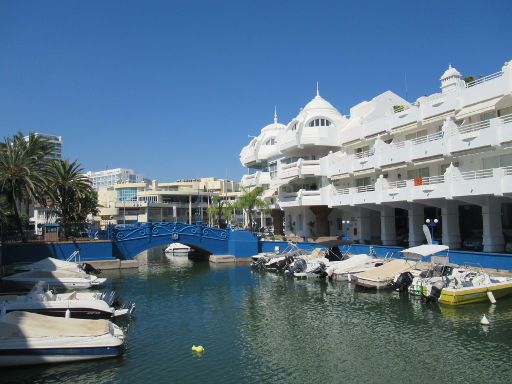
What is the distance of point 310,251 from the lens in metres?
55.6

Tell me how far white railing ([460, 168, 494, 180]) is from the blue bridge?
103 feet

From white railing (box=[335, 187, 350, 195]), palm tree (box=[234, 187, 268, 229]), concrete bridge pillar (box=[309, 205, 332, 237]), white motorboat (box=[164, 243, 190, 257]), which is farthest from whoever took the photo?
white motorboat (box=[164, 243, 190, 257])

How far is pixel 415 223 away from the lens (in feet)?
157

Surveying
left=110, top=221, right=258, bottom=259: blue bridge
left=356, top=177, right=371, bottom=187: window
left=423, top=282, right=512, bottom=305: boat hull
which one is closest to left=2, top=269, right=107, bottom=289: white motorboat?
left=110, top=221, right=258, bottom=259: blue bridge

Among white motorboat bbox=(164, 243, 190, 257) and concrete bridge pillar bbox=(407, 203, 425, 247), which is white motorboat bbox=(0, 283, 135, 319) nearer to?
concrete bridge pillar bbox=(407, 203, 425, 247)

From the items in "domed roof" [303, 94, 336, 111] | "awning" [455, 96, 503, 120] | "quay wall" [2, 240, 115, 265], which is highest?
"domed roof" [303, 94, 336, 111]

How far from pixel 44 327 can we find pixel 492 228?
33.5 metres

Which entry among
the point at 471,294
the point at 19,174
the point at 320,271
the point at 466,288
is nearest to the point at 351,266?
the point at 320,271

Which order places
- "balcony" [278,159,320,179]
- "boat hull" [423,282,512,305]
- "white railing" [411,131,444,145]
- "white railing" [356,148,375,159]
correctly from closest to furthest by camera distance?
"boat hull" [423,282,512,305], "white railing" [411,131,444,145], "white railing" [356,148,375,159], "balcony" [278,159,320,179]

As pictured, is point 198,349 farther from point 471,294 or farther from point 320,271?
point 320,271

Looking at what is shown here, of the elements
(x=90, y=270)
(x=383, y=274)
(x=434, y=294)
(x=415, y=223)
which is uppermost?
(x=415, y=223)

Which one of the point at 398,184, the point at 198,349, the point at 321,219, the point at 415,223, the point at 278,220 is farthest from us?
the point at 278,220

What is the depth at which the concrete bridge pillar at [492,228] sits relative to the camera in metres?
37.6

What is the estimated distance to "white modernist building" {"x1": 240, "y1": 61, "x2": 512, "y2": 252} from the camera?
125ft
